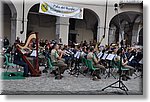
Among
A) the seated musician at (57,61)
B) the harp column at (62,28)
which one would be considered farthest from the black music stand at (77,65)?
the harp column at (62,28)

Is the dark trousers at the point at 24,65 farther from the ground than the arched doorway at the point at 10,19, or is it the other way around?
the arched doorway at the point at 10,19

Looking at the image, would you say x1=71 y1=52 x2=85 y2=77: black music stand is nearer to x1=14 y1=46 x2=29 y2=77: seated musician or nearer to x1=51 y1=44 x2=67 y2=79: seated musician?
x1=51 y1=44 x2=67 y2=79: seated musician

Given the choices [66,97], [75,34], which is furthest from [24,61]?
[75,34]

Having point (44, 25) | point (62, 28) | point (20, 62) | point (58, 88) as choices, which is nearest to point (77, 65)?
point (20, 62)

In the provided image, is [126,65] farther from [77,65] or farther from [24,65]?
[24,65]

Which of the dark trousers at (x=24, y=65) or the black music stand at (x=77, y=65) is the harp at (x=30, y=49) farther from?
the black music stand at (x=77, y=65)

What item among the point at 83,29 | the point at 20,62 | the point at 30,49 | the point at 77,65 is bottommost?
the point at 77,65

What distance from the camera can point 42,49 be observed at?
11.1 metres

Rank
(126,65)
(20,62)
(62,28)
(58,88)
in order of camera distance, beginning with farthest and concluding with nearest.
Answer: (62,28) < (126,65) < (20,62) < (58,88)

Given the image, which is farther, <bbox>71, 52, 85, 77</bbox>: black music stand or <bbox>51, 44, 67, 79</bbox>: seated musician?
<bbox>71, 52, 85, 77</bbox>: black music stand

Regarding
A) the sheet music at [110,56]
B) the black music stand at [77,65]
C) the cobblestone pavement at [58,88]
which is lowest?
the cobblestone pavement at [58,88]

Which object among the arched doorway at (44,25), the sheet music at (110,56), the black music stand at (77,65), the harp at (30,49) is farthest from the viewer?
the arched doorway at (44,25)

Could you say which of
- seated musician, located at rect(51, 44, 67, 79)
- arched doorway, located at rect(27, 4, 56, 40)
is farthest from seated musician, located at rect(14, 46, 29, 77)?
arched doorway, located at rect(27, 4, 56, 40)

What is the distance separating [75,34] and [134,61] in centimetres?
1038
